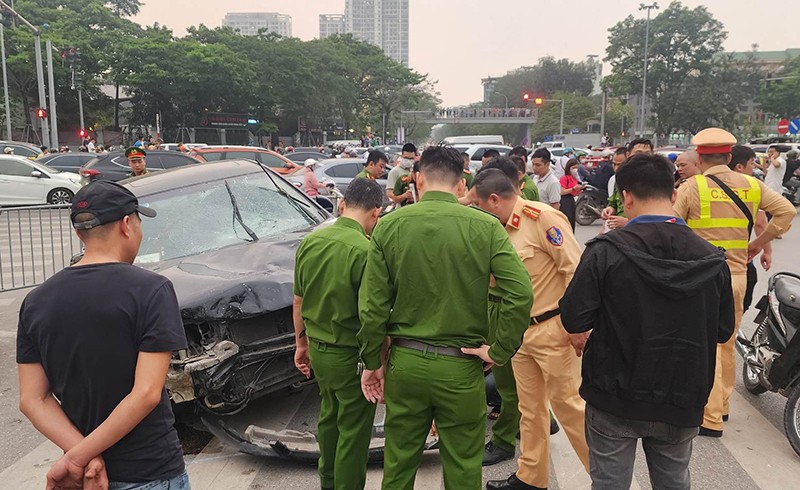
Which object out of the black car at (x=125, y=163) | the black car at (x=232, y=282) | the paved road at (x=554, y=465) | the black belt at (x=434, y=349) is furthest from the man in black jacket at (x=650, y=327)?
the black car at (x=125, y=163)

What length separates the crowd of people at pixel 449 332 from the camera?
6.12ft

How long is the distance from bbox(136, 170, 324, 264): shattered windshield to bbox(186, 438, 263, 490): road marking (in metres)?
1.54

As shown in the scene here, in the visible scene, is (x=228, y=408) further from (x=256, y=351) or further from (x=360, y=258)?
(x=360, y=258)

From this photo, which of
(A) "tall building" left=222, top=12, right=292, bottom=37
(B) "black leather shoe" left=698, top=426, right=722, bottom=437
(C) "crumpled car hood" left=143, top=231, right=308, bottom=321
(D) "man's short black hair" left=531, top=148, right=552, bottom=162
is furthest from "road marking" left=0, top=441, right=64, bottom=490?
(A) "tall building" left=222, top=12, right=292, bottom=37

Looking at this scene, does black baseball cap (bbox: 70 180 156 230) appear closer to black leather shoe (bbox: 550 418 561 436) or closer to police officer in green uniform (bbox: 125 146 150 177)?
black leather shoe (bbox: 550 418 561 436)

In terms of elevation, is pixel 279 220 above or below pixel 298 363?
above

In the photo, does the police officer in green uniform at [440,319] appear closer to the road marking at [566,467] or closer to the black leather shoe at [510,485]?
the black leather shoe at [510,485]

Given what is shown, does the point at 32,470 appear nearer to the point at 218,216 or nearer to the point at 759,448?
the point at 218,216

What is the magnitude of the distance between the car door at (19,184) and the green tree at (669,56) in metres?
52.0

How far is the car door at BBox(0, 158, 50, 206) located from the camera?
611 inches

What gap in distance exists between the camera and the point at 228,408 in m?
3.75

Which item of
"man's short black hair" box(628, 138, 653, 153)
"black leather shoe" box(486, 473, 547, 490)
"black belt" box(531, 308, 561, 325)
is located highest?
"man's short black hair" box(628, 138, 653, 153)

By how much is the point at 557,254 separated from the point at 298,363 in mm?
1546

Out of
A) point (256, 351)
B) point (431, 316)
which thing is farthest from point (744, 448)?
point (256, 351)
